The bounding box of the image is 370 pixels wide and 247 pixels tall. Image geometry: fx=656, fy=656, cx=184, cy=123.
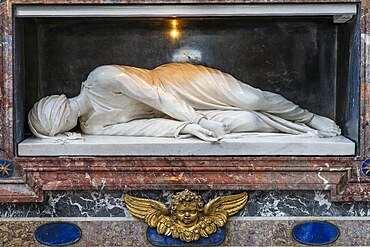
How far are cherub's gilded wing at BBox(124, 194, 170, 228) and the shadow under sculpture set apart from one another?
37 centimetres

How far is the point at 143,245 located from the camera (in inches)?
130

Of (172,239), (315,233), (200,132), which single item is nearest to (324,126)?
(315,233)

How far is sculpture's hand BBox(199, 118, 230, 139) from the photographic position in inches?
130

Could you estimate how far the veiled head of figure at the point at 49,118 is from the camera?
340 cm

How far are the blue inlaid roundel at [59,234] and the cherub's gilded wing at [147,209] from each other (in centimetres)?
30

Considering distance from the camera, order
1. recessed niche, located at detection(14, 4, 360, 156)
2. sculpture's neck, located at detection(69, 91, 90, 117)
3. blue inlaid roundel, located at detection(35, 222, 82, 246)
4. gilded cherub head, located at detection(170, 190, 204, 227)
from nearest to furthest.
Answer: gilded cherub head, located at detection(170, 190, 204, 227) → blue inlaid roundel, located at detection(35, 222, 82, 246) → sculpture's neck, located at detection(69, 91, 90, 117) → recessed niche, located at detection(14, 4, 360, 156)

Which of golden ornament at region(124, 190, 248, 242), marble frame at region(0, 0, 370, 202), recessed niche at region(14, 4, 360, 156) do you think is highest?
recessed niche at region(14, 4, 360, 156)

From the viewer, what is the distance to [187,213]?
3.22m

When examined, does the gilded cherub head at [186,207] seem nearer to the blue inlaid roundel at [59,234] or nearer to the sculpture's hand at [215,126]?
the sculpture's hand at [215,126]

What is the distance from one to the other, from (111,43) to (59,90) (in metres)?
0.41


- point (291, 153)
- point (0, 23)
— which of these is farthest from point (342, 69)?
point (0, 23)

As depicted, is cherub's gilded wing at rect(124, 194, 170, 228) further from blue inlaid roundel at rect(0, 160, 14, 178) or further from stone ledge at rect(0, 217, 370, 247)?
blue inlaid roundel at rect(0, 160, 14, 178)

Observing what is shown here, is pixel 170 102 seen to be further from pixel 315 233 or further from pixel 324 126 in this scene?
pixel 315 233

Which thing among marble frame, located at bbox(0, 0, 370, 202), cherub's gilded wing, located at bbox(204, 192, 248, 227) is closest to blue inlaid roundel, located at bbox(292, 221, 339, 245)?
marble frame, located at bbox(0, 0, 370, 202)
